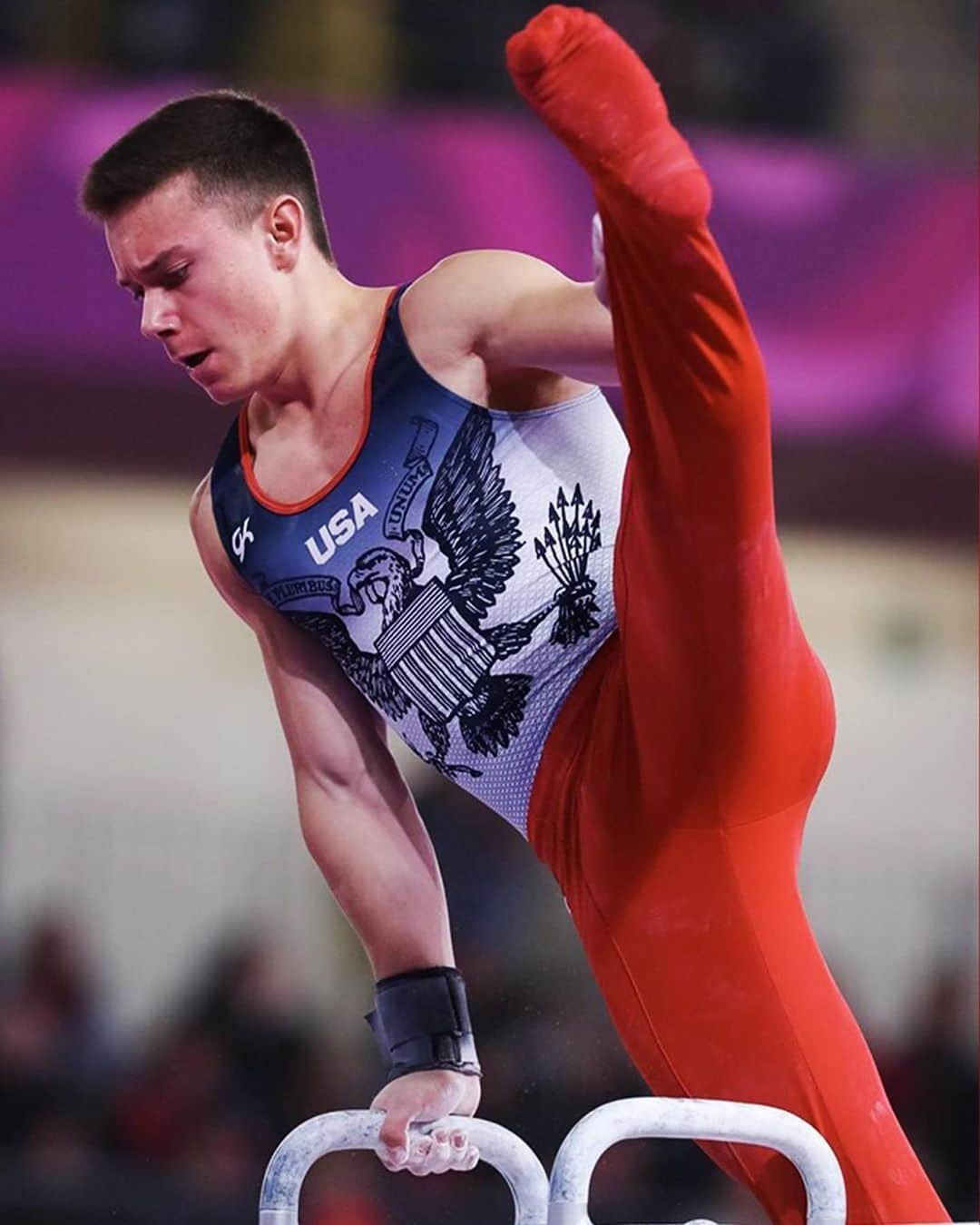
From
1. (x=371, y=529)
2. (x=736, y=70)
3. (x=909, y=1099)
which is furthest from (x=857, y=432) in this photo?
(x=371, y=529)

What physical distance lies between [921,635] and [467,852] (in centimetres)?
294

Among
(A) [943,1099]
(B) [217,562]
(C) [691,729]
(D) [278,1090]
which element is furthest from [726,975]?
(A) [943,1099]

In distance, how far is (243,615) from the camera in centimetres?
252

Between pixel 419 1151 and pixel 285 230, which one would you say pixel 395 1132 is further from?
pixel 285 230

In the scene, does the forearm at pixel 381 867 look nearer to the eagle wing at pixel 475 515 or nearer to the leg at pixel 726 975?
the leg at pixel 726 975

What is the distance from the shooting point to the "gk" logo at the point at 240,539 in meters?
2.36

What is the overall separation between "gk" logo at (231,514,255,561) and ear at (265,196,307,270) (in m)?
0.33

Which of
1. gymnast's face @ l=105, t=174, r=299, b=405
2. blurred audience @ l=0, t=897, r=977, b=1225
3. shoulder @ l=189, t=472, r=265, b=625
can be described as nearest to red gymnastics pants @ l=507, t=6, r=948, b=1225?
shoulder @ l=189, t=472, r=265, b=625

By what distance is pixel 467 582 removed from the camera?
227 centimetres

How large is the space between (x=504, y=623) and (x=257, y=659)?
443cm

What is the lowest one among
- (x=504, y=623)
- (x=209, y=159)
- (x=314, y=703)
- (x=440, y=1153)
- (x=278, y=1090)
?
(x=278, y=1090)

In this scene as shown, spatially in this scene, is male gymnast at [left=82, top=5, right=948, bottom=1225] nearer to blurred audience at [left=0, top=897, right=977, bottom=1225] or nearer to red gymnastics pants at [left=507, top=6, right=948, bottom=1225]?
red gymnastics pants at [left=507, top=6, right=948, bottom=1225]

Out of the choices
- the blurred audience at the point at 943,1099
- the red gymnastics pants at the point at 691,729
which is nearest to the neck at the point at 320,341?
the red gymnastics pants at the point at 691,729

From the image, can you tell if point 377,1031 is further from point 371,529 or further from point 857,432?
point 857,432
